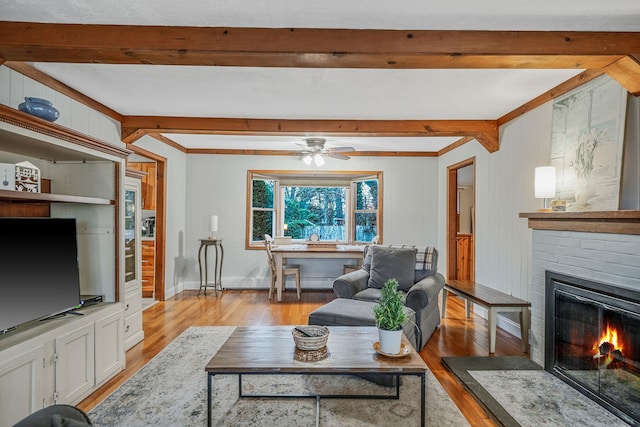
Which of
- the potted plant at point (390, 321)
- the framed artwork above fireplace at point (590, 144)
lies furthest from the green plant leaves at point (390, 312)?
the framed artwork above fireplace at point (590, 144)

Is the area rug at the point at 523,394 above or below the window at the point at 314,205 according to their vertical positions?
below

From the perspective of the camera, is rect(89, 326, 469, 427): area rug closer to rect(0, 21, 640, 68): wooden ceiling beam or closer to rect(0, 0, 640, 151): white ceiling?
rect(0, 21, 640, 68): wooden ceiling beam

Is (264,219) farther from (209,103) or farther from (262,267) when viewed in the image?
(209,103)

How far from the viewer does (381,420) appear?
86.4 inches

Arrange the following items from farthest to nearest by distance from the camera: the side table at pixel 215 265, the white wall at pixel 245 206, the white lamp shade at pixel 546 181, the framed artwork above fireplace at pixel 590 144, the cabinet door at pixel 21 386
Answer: the white wall at pixel 245 206, the side table at pixel 215 265, the white lamp shade at pixel 546 181, the framed artwork above fireplace at pixel 590 144, the cabinet door at pixel 21 386

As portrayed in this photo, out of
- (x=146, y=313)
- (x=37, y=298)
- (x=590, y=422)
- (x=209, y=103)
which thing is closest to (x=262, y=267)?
(x=146, y=313)

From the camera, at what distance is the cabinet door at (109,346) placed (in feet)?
8.58

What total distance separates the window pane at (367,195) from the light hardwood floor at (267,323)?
1746 millimetres

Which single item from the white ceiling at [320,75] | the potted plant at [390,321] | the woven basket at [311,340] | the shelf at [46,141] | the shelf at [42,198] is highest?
the white ceiling at [320,75]

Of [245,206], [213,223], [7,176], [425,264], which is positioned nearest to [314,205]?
[245,206]

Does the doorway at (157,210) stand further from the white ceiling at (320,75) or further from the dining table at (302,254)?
the dining table at (302,254)

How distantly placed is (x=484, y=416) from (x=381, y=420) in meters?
0.68

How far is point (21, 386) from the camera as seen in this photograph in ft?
6.32

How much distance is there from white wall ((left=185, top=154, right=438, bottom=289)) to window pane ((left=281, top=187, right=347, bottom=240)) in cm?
64
